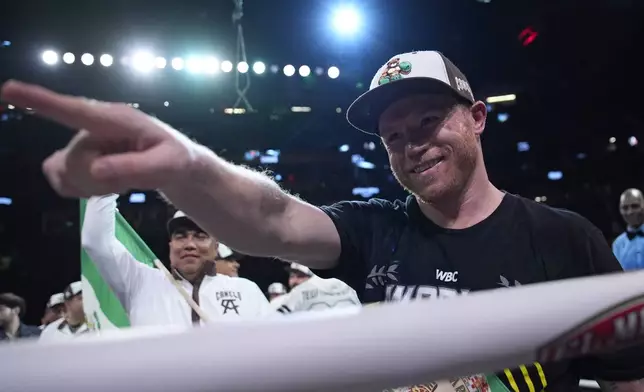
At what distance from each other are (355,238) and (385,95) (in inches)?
11.6

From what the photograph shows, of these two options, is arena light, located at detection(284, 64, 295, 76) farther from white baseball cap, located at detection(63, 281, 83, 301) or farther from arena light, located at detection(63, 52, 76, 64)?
white baseball cap, located at detection(63, 281, 83, 301)

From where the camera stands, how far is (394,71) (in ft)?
3.67

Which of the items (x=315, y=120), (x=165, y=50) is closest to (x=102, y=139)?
(x=165, y=50)

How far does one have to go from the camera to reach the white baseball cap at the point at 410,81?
109 cm

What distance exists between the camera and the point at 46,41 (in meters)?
7.60

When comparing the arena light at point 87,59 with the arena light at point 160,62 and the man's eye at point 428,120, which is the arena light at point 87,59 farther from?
Result: the man's eye at point 428,120

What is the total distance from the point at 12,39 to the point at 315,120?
4.87m

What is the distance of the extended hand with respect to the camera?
1.70 feet

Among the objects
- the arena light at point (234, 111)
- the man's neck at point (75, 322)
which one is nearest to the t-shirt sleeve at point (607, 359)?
the man's neck at point (75, 322)

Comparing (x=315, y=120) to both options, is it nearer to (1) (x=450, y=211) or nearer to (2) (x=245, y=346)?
(1) (x=450, y=211)

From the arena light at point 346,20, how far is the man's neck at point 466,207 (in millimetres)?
6110

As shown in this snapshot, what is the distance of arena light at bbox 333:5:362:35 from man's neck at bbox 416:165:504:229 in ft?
20.0

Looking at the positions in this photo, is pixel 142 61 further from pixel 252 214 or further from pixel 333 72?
pixel 252 214

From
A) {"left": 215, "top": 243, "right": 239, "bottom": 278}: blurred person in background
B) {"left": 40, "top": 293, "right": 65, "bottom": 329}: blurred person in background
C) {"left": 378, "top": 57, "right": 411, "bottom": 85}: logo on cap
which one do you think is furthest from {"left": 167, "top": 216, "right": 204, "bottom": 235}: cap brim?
{"left": 40, "top": 293, "right": 65, "bottom": 329}: blurred person in background
